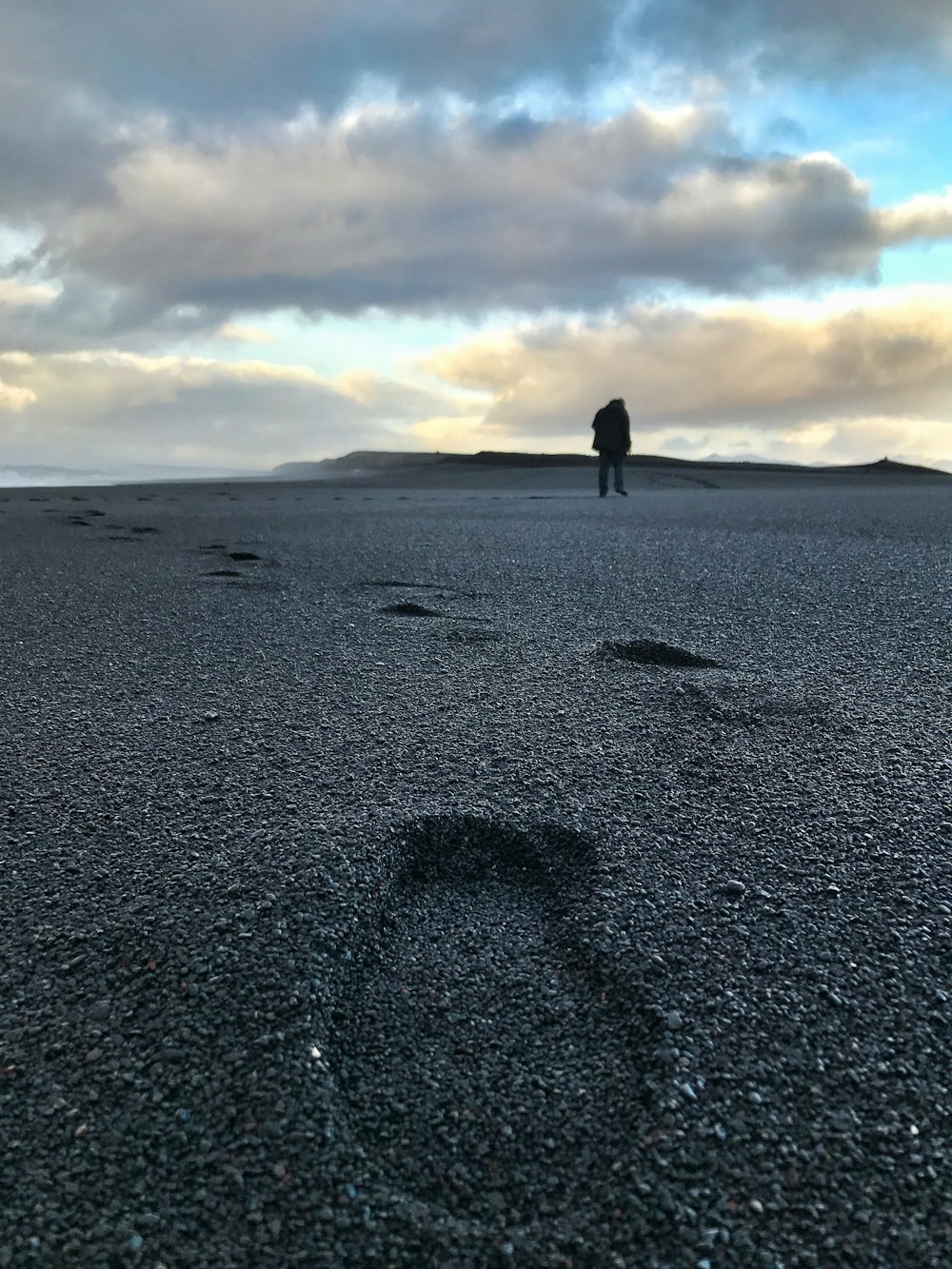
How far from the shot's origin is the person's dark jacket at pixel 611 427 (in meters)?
11.6

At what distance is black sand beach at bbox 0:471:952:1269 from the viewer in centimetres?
103

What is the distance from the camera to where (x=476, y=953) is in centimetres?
143

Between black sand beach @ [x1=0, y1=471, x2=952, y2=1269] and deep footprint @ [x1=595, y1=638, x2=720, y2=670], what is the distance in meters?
0.02

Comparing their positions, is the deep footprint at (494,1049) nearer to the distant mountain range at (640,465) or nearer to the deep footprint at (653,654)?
the deep footprint at (653,654)

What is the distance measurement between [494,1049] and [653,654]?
1.75m

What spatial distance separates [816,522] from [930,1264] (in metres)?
6.04

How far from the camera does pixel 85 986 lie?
1.32m

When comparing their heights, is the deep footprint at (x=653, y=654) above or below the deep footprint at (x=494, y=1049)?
above

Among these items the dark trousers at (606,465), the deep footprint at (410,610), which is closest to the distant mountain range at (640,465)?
the dark trousers at (606,465)

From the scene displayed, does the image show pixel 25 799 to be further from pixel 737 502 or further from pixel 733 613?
pixel 737 502

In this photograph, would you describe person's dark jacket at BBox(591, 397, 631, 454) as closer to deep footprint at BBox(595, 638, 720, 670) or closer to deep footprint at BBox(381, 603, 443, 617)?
deep footprint at BBox(381, 603, 443, 617)

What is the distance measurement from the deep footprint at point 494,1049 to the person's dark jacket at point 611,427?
10.4 m

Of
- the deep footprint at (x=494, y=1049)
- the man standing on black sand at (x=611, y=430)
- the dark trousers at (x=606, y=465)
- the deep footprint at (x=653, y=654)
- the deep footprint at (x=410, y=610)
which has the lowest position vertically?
the deep footprint at (x=494, y=1049)

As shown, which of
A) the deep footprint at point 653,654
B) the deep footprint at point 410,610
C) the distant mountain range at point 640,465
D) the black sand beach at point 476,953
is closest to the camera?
the black sand beach at point 476,953
